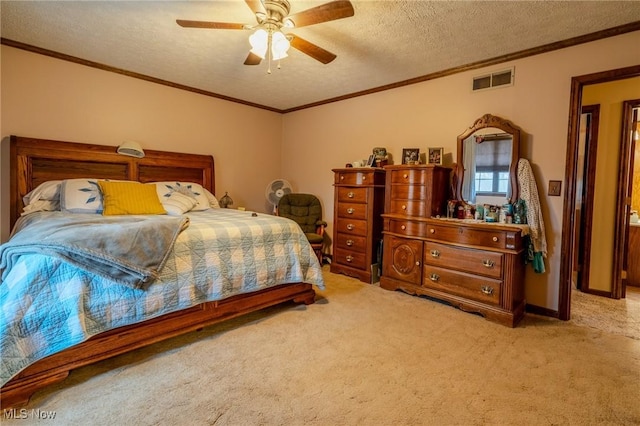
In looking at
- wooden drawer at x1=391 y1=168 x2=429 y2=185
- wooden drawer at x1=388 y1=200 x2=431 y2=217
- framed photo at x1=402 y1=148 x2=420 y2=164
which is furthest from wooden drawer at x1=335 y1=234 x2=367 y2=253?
framed photo at x1=402 y1=148 x2=420 y2=164

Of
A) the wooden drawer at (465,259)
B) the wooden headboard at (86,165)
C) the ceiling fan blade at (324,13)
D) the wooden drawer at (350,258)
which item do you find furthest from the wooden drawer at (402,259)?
the wooden headboard at (86,165)

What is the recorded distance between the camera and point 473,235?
9.24ft

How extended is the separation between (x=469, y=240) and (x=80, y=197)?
349 centimetres

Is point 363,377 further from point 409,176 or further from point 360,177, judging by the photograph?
point 360,177

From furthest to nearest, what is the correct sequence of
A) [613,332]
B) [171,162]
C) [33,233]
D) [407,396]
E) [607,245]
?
[171,162] → [607,245] → [613,332] → [33,233] → [407,396]

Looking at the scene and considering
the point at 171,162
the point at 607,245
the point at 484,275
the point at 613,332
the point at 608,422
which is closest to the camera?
the point at 608,422

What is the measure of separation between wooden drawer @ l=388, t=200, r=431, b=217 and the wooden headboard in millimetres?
2400

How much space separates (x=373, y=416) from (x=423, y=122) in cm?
301

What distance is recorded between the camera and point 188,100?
410 centimetres

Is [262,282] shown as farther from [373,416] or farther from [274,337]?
[373,416]

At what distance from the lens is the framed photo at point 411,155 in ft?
11.5

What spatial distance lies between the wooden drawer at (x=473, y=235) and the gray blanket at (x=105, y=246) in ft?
7.38

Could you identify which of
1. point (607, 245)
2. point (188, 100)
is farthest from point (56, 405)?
point (607, 245)

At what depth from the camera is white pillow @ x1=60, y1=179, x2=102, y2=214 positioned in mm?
2842
